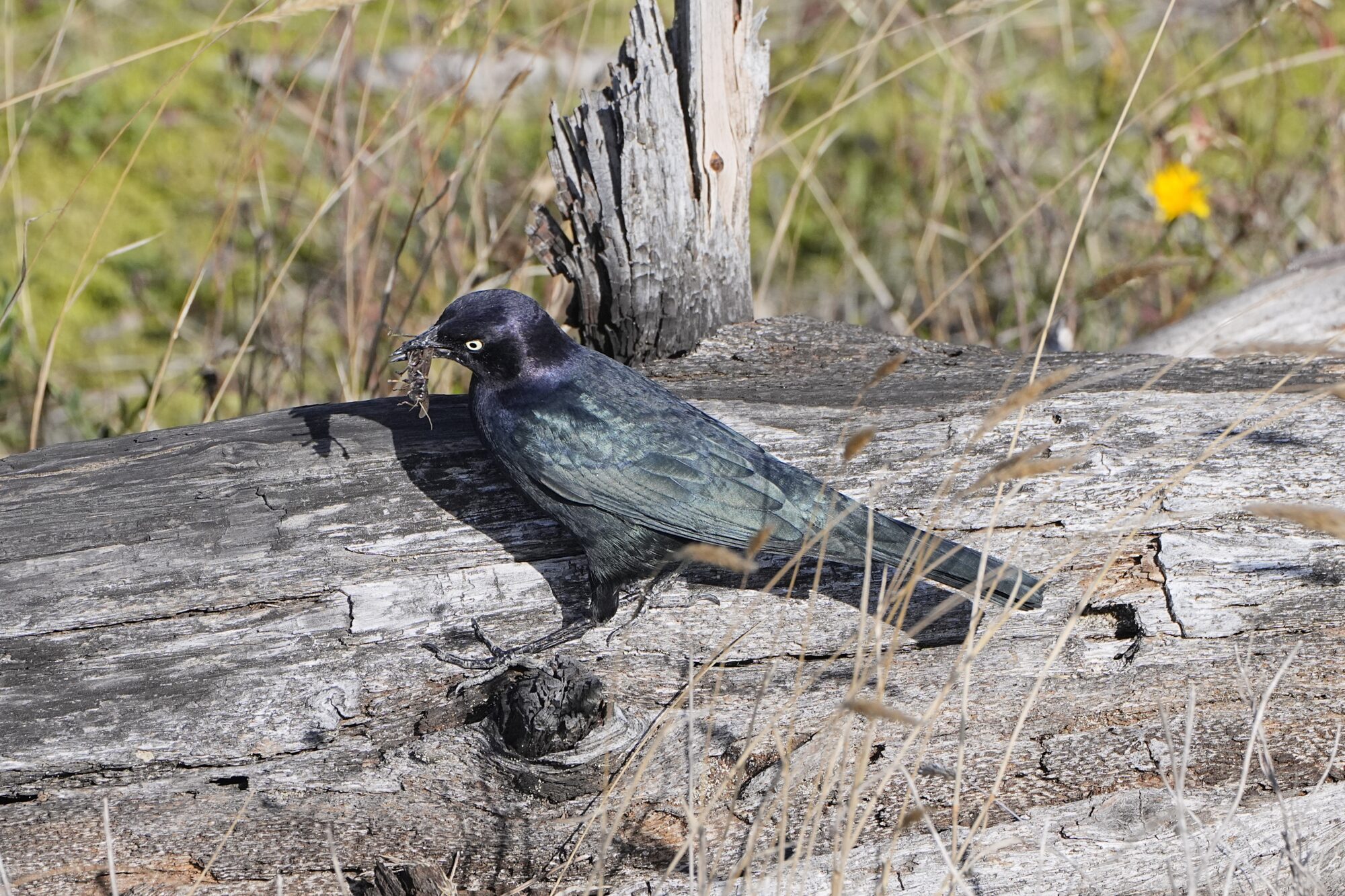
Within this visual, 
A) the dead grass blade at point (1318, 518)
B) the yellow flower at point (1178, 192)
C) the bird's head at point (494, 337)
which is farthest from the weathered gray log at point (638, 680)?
the yellow flower at point (1178, 192)

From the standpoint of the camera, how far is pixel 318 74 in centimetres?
633

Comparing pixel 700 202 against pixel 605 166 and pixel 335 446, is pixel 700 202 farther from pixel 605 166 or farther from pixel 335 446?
pixel 335 446

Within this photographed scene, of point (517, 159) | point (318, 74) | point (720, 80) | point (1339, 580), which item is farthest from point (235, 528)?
point (318, 74)

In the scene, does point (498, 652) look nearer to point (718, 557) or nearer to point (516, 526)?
point (516, 526)

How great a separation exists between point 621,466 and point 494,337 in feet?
1.46

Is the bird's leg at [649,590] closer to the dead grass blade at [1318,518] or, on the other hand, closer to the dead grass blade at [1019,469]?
the dead grass blade at [1019,469]

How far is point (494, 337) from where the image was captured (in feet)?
9.16

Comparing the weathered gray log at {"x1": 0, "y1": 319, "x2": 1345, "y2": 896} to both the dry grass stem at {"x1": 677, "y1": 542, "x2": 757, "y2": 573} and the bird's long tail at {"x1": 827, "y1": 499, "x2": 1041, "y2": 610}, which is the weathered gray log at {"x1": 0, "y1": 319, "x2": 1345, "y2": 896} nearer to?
the bird's long tail at {"x1": 827, "y1": 499, "x2": 1041, "y2": 610}

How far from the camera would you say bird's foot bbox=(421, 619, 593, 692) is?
244 cm

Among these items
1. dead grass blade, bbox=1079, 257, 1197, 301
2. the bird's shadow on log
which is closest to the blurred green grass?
dead grass blade, bbox=1079, 257, 1197, 301

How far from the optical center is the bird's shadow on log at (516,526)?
2.67 metres

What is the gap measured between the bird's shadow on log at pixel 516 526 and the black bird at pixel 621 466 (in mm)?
97

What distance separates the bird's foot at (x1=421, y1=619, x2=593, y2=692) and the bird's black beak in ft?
2.27

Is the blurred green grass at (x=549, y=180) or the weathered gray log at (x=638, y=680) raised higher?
the blurred green grass at (x=549, y=180)
